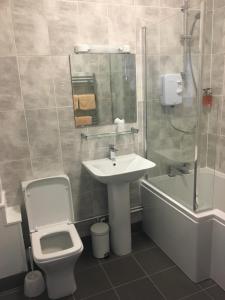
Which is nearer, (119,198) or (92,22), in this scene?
(92,22)

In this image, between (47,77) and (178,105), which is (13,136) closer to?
(47,77)

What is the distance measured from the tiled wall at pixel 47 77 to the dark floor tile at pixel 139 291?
2.91ft

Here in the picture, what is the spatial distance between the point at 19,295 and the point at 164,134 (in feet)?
5.97

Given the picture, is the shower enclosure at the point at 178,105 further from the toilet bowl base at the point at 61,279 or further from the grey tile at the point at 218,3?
the toilet bowl base at the point at 61,279

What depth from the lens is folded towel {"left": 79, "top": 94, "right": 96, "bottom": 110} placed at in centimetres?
216

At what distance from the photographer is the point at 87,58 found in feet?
6.92

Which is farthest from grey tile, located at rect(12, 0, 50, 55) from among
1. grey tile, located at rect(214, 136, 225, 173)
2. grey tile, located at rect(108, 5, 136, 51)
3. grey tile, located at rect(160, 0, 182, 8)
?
grey tile, located at rect(214, 136, 225, 173)

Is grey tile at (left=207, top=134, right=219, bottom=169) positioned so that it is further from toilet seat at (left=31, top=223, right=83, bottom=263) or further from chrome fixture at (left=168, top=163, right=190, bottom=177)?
toilet seat at (left=31, top=223, right=83, bottom=263)

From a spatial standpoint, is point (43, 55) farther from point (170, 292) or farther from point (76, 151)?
point (170, 292)

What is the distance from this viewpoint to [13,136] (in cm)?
202

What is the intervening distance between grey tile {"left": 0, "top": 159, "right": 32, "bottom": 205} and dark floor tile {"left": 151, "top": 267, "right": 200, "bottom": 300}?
1.32 meters

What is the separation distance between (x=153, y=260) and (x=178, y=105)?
1387 mm

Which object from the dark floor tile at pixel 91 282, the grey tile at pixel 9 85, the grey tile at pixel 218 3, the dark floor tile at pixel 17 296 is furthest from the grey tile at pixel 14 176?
the grey tile at pixel 218 3

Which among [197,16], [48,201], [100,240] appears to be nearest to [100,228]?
[100,240]
